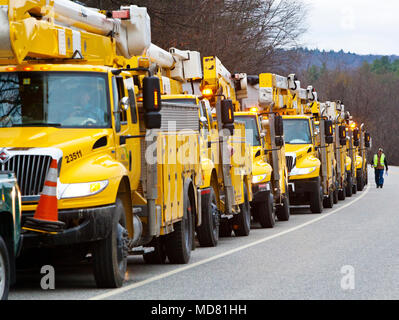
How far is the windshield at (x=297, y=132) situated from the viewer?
2930cm

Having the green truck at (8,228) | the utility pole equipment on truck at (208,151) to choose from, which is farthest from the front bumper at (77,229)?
the utility pole equipment on truck at (208,151)

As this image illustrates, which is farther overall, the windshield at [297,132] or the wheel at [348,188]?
the wheel at [348,188]

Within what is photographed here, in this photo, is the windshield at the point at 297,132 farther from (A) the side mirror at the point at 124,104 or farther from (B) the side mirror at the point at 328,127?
(A) the side mirror at the point at 124,104

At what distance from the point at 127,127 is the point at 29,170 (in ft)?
6.88

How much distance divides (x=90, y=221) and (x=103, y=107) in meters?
1.79

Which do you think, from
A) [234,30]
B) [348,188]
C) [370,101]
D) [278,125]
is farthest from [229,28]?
[370,101]

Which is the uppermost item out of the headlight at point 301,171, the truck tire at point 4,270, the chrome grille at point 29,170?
the chrome grille at point 29,170

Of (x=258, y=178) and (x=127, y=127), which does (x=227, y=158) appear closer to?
(x=258, y=178)

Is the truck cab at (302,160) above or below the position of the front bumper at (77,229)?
below

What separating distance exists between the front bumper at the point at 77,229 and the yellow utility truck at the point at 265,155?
37.9 feet

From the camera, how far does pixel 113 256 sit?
11.8 metres

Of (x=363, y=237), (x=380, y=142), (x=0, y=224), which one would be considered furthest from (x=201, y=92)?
(x=380, y=142)

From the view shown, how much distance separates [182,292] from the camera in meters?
11.6

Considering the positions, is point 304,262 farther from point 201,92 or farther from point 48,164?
point 201,92
